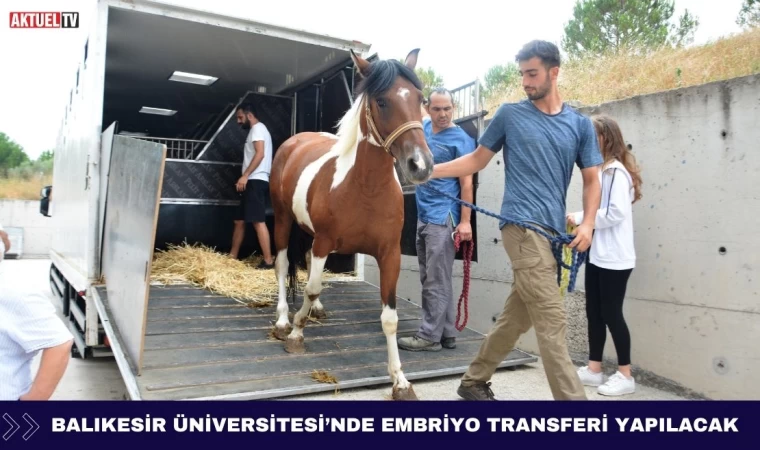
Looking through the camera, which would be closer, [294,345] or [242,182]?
[294,345]

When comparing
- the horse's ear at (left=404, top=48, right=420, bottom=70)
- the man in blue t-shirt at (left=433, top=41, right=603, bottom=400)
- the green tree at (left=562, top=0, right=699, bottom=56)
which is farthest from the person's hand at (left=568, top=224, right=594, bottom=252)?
the green tree at (left=562, top=0, right=699, bottom=56)

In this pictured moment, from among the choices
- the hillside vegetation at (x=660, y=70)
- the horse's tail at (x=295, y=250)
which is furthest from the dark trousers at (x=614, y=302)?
the hillside vegetation at (x=660, y=70)

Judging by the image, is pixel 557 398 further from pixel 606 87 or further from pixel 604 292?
pixel 606 87

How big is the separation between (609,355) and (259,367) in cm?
248

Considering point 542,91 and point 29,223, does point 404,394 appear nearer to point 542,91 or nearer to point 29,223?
point 542,91

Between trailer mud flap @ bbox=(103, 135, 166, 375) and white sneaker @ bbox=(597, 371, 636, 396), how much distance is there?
2648mm

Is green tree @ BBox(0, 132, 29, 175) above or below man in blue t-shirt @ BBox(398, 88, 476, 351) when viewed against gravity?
above

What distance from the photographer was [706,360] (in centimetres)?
303

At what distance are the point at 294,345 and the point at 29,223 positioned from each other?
1977cm

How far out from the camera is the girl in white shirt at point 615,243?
3039 mm

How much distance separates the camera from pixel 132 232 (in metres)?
2.96

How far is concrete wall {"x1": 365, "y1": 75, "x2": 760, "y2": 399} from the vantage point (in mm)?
2867

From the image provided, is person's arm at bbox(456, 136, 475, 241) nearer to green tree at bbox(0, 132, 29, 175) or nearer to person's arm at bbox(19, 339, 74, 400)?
person's arm at bbox(19, 339, 74, 400)

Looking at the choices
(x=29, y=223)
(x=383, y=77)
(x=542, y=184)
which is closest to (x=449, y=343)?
(x=542, y=184)
